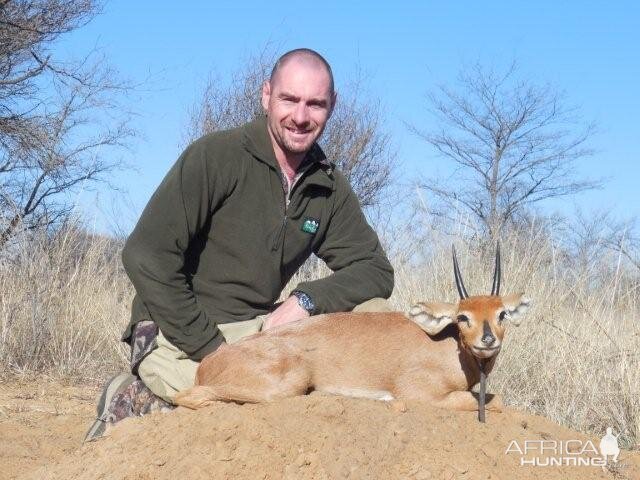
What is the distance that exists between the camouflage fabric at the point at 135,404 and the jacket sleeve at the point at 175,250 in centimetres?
43

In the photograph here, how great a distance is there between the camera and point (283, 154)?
18.7ft

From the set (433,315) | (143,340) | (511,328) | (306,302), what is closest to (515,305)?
(433,315)

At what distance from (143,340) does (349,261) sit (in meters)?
1.55

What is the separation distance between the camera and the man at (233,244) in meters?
5.21

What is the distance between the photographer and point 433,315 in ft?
16.5

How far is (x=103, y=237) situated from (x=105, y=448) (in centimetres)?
736

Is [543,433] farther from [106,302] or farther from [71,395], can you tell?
[106,302]

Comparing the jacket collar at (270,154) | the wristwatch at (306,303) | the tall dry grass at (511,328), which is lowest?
the tall dry grass at (511,328)

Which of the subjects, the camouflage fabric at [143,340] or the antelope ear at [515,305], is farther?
the camouflage fabric at [143,340]

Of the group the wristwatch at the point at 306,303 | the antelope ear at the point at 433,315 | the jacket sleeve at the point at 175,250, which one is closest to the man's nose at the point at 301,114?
the jacket sleeve at the point at 175,250

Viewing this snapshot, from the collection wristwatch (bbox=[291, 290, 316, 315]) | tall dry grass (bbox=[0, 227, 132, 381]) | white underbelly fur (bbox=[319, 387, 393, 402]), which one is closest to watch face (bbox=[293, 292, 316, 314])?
wristwatch (bbox=[291, 290, 316, 315])

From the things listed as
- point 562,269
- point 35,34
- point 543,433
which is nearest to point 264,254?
point 543,433

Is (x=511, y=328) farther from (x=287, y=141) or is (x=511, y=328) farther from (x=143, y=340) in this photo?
(x=143, y=340)

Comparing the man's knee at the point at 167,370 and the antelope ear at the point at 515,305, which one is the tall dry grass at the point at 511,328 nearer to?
the antelope ear at the point at 515,305
